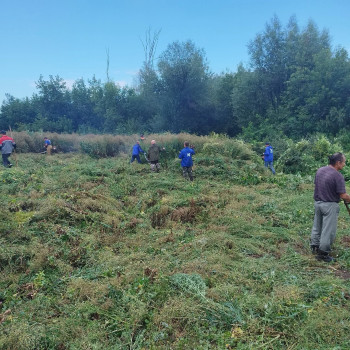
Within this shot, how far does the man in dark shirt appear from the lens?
15.0 feet

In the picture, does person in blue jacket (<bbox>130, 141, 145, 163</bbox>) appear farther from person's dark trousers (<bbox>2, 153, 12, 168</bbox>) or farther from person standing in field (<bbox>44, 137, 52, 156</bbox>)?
person standing in field (<bbox>44, 137, 52, 156</bbox>)

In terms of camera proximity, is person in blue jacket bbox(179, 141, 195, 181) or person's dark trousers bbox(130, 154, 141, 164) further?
person's dark trousers bbox(130, 154, 141, 164)

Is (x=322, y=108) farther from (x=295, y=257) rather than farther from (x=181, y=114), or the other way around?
(x=295, y=257)

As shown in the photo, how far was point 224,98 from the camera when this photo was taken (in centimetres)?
2823

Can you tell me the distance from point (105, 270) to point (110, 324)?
1.15m

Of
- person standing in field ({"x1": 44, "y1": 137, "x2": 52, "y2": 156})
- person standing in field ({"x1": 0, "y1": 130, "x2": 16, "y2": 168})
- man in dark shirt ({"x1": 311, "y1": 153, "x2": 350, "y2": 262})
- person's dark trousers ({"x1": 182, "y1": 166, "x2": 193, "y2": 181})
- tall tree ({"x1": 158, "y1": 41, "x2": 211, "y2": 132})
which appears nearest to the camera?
man in dark shirt ({"x1": 311, "y1": 153, "x2": 350, "y2": 262})

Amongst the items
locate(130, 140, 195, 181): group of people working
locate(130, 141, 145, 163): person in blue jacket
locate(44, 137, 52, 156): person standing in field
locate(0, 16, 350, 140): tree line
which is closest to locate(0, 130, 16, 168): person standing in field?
locate(44, 137, 52, 156): person standing in field

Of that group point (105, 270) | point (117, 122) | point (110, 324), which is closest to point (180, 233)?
point (105, 270)

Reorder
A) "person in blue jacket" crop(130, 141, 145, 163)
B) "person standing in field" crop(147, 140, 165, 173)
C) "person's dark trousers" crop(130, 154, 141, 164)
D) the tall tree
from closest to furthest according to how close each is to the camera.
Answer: "person standing in field" crop(147, 140, 165, 173)
"person in blue jacket" crop(130, 141, 145, 163)
"person's dark trousers" crop(130, 154, 141, 164)
the tall tree

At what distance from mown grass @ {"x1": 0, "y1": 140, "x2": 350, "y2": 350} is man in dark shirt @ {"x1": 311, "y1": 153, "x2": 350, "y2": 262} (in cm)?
31

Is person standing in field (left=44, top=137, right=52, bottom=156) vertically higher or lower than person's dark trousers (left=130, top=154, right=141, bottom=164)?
higher

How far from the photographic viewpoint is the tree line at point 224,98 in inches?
837

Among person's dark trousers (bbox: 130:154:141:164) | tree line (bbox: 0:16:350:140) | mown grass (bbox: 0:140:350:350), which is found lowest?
mown grass (bbox: 0:140:350:350)

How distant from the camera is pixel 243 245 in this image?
5125 mm
